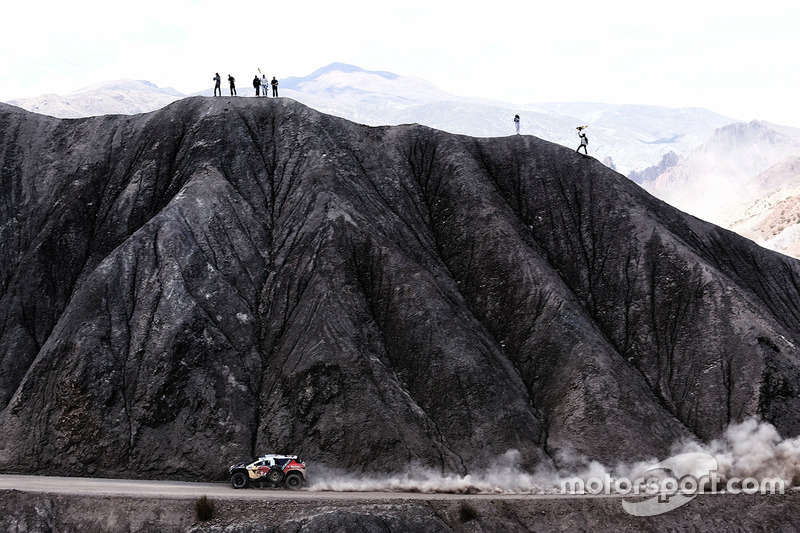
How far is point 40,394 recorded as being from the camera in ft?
140

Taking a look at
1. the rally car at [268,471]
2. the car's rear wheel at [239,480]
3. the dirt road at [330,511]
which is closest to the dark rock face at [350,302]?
the car's rear wheel at [239,480]

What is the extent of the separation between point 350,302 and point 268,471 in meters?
12.9

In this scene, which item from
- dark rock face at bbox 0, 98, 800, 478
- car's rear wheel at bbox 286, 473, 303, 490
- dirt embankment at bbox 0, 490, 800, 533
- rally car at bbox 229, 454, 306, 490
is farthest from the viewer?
dark rock face at bbox 0, 98, 800, 478

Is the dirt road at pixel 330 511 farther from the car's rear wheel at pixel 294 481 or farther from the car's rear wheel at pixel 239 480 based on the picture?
the car's rear wheel at pixel 294 481

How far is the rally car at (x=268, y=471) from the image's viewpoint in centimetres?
3869

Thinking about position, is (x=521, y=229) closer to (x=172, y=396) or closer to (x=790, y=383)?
(x=790, y=383)

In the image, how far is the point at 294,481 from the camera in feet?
128

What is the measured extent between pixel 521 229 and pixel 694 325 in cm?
1408

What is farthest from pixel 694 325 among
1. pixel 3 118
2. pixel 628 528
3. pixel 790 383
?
pixel 3 118

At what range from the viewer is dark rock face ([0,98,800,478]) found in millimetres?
42781

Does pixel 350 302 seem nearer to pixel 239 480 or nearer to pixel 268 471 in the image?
pixel 268 471

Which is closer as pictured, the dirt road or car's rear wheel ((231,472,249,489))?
the dirt road

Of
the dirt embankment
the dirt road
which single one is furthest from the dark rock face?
the dirt embankment

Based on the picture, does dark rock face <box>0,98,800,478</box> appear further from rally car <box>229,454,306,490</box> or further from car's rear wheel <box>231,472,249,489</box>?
rally car <box>229,454,306,490</box>
